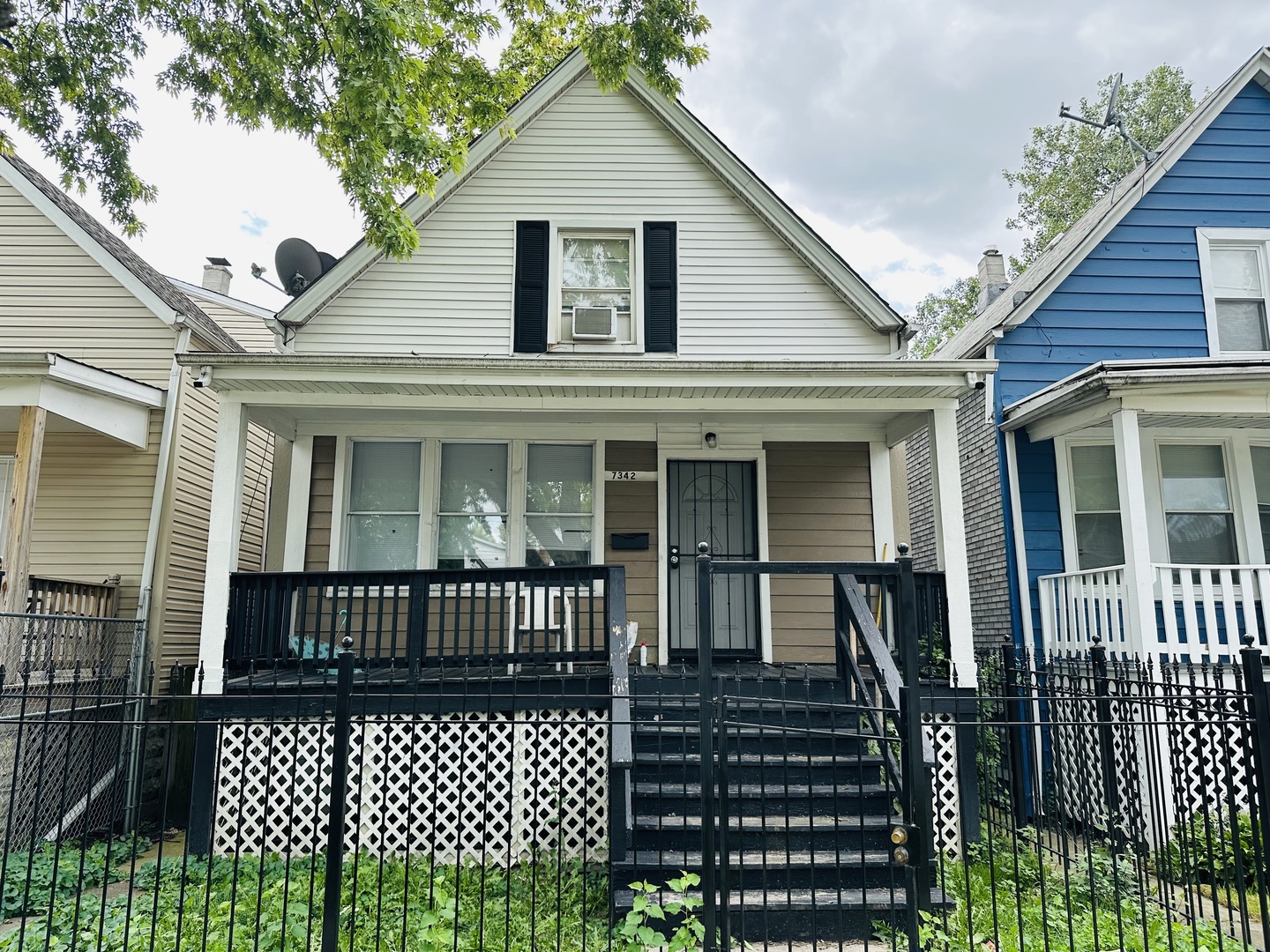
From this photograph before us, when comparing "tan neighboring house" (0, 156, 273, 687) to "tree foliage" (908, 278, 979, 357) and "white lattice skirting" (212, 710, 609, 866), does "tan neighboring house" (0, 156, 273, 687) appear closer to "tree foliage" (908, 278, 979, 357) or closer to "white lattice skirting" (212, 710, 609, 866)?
"white lattice skirting" (212, 710, 609, 866)

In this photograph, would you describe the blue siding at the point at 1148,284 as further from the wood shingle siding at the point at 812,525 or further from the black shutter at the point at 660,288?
the black shutter at the point at 660,288

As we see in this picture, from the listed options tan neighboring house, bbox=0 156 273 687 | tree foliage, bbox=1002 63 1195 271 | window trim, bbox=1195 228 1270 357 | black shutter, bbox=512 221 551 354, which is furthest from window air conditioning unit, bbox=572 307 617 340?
tree foliage, bbox=1002 63 1195 271

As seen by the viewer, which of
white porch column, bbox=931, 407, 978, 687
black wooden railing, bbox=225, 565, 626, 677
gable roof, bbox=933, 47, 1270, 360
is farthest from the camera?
gable roof, bbox=933, 47, 1270, 360

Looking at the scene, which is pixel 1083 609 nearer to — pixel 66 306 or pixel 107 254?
pixel 107 254

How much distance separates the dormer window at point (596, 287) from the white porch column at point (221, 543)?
348cm

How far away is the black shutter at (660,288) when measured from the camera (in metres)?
9.09

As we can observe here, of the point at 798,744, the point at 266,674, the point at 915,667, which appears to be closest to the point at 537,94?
A: the point at 266,674

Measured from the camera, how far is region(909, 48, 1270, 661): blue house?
29.1 feet

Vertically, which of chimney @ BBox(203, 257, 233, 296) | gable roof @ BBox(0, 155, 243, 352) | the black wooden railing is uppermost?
chimney @ BBox(203, 257, 233, 296)

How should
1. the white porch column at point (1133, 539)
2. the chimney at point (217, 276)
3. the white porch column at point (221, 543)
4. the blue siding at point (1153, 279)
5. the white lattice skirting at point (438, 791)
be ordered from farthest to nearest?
1. the chimney at point (217, 276)
2. the blue siding at point (1153, 279)
3. the white porch column at point (1133, 539)
4. the white porch column at point (221, 543)
5. the white lattice skirting at point (438, 791)

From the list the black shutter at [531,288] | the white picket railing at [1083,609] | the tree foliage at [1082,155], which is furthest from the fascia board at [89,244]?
the tree foliage at [1082,155]

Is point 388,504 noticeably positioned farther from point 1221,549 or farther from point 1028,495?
point 1221,549

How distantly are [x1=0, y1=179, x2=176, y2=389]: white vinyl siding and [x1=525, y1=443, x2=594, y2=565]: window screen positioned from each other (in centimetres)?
442

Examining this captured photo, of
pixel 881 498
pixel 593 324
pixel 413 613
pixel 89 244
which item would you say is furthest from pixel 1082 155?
pixel 413 613
